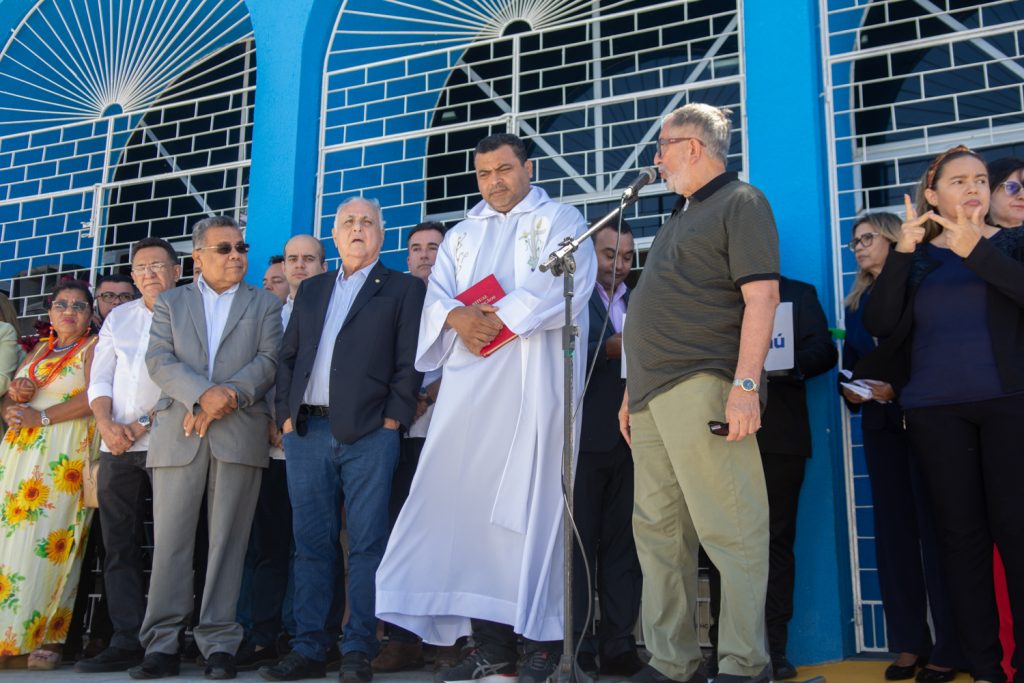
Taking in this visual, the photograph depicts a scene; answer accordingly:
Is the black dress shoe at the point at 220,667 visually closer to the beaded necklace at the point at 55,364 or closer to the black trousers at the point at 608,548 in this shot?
the black trousers at the point at 608,548

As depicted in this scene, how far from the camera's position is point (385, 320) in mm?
4449

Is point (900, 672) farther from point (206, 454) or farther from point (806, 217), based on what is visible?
point (206, 454)

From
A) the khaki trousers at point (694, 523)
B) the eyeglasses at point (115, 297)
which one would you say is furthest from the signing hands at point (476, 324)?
the eyeglasses at point (115, 297)

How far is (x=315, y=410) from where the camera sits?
14.6 ft

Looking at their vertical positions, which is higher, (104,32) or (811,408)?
(104,32)

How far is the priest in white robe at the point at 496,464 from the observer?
397 cm

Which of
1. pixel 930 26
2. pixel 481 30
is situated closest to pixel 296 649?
pixel 481 30

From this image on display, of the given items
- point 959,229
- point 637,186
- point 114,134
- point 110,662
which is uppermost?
point 114,134

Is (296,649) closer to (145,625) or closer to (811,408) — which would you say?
(145,625)

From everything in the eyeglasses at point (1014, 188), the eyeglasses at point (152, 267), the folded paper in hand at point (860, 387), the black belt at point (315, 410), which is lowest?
the black belt at point (315, 410)

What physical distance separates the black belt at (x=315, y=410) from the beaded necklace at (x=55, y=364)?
1.75 metres

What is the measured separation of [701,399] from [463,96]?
14.2 ft

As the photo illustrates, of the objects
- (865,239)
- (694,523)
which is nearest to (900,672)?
(694,523)

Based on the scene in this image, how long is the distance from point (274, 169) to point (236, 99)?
1.68 m
